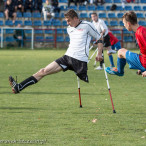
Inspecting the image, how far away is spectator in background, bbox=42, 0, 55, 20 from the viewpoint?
3447 cm

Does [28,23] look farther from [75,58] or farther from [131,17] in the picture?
[131,17]

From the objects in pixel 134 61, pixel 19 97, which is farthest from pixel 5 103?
pixel 134 61

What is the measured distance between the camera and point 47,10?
34969 millimetres

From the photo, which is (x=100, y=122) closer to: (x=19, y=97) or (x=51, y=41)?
(x=19, y=97)

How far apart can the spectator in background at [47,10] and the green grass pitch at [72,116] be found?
21.5 meters

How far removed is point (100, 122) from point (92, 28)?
7.07 feet

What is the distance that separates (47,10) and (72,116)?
27450mm

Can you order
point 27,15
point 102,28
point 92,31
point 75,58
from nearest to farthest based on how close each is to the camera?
1. point 75,58
2. point 92,31
3. point 102,28
4. point 27,15

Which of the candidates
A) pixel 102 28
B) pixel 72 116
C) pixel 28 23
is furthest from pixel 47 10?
pixel 72 116

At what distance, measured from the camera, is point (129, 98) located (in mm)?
10641

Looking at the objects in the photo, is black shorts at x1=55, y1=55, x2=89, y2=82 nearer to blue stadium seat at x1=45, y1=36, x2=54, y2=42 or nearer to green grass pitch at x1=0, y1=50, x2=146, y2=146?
green grass pitch at x1=0, y1=50, x2=146, y2=146

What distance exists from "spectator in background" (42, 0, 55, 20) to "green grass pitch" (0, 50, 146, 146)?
2147 cm

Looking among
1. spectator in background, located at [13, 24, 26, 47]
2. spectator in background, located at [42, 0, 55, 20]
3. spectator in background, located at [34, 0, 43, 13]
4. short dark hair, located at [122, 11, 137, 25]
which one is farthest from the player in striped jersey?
spectator in background, located at [34, 0, 43, 13]

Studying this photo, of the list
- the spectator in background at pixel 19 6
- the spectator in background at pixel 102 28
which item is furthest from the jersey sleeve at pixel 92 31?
the spectator in background at pixel 19 6
